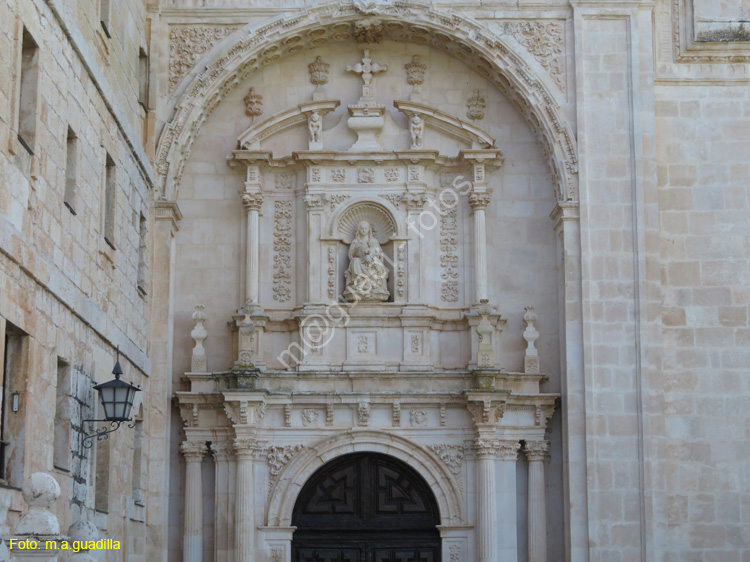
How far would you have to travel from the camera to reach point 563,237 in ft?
56.9

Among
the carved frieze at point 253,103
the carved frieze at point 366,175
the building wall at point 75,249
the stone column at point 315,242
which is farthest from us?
the carved frieze at point 253,103

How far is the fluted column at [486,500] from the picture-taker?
54.6 ft

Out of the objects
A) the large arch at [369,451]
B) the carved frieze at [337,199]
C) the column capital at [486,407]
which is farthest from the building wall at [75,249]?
the column capital at [486,407]

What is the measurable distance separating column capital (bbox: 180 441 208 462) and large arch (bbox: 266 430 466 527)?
1091 millimetres

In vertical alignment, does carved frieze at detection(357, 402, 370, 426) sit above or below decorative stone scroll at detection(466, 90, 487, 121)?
below

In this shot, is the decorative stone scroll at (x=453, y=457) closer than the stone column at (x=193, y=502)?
No

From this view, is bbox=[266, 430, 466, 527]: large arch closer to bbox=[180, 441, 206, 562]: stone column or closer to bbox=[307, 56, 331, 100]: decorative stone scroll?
bbox=[180, 441, 206, 562]: stone column

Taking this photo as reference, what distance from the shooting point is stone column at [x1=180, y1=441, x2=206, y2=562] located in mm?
16875

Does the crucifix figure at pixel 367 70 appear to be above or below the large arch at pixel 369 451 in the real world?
above

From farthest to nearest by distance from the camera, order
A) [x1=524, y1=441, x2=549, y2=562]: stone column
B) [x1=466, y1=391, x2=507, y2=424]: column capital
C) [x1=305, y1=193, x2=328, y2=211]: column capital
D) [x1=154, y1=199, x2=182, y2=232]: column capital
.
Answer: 1. [x1=305, y1=193, x2=328, y2=211]: column capital
2. [x1=154, y1=199, x2=182, y2=232]: column capital
3. [x1=524, y1=441, x2=549, y2=562]: stone column
4. [x1=466, y1=391, x2=507, y2=424]: column capital

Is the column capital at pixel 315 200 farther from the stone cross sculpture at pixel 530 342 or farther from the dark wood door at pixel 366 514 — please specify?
the dark wood door at pixel 366 514

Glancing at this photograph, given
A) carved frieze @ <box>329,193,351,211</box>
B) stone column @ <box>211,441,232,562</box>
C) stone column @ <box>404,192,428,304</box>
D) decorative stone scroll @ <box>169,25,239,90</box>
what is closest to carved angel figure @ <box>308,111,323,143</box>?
carved frieze @ <box>329,193,351,211</box>

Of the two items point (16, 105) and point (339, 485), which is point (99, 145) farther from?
point (339, 485)

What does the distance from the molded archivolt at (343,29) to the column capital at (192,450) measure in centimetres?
330
